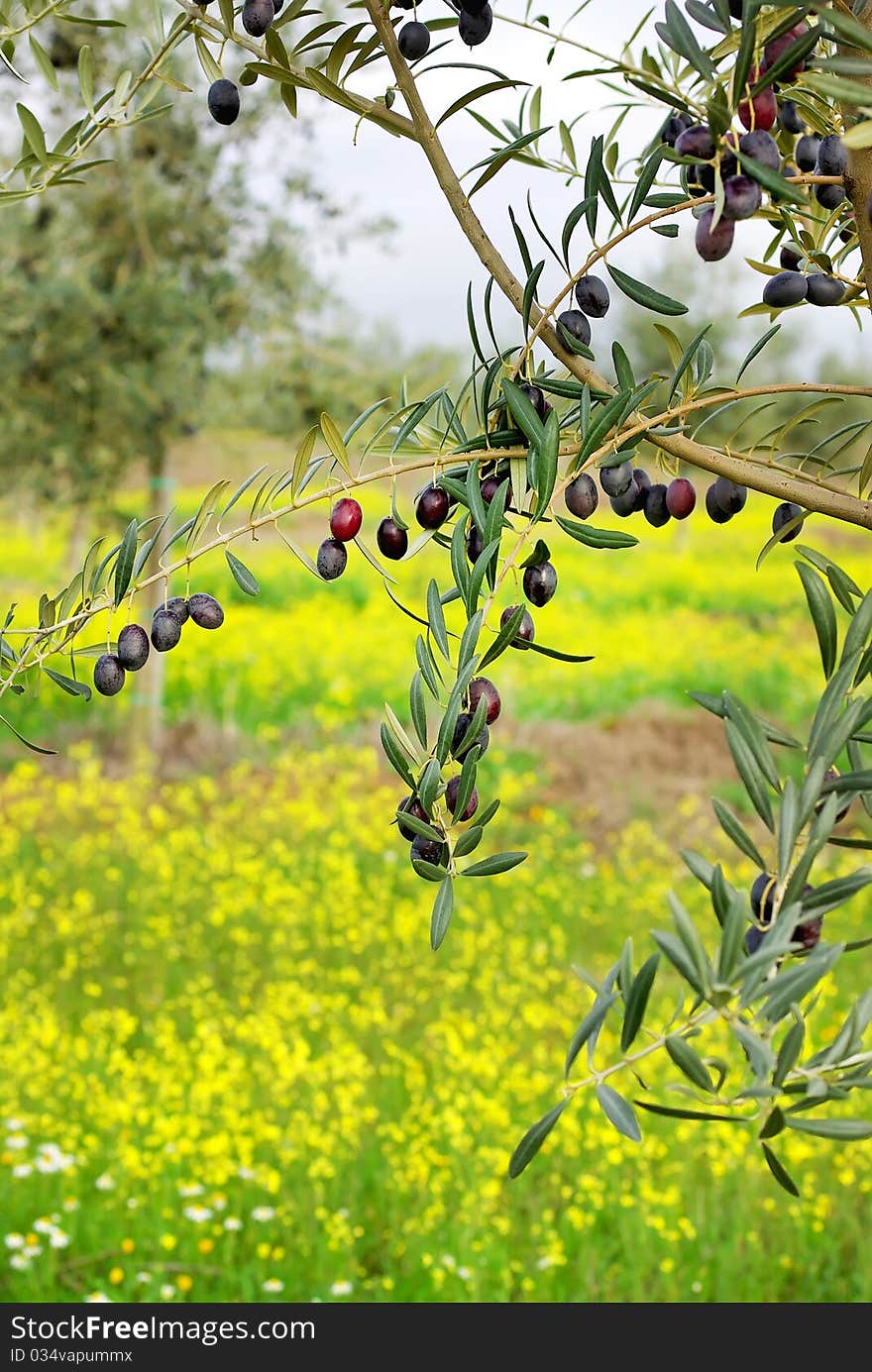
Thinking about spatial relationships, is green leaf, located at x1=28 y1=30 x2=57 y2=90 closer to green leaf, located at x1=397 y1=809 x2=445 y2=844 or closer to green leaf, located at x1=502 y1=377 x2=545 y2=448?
green leaf, located at x1=502 y1=377 x2=545 y2=448

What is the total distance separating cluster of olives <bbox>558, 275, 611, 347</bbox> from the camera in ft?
2.64

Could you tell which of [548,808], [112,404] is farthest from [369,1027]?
[112,404]

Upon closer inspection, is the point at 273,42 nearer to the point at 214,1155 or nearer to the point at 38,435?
the point at 214,1155

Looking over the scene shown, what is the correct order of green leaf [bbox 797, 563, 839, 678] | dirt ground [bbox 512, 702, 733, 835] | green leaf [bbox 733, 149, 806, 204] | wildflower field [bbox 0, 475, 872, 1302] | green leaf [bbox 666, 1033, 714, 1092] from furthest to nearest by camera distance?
dirt ground [bbox 512, 702, 733, 835]
wildflower field [bbox 0, 475, 872, 1302]
green leaf [bbox 797, 563, 839, 678]
green leaf [bbox 733, 149, 806, 204]
green leaf [bbox 666, 1033, 714, 1092]

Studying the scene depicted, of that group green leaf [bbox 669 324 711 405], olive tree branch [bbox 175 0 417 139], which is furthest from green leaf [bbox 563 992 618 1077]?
olive tree branch [bbox 175 0 417 139]

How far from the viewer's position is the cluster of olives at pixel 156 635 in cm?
77

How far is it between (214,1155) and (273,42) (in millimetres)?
2579

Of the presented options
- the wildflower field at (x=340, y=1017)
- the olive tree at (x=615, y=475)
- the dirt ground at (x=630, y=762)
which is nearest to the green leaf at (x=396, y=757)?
the olive tree at (x=615, y=475)

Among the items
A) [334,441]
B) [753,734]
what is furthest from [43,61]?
[753,734]

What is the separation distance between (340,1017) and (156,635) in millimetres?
3004

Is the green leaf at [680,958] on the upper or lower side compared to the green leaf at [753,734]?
lower

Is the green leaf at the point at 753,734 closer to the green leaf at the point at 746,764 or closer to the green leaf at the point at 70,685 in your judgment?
the green leaf at the point at 746,764

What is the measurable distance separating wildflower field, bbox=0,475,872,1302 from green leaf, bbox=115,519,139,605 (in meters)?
1.98

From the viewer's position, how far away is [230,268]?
582cm
